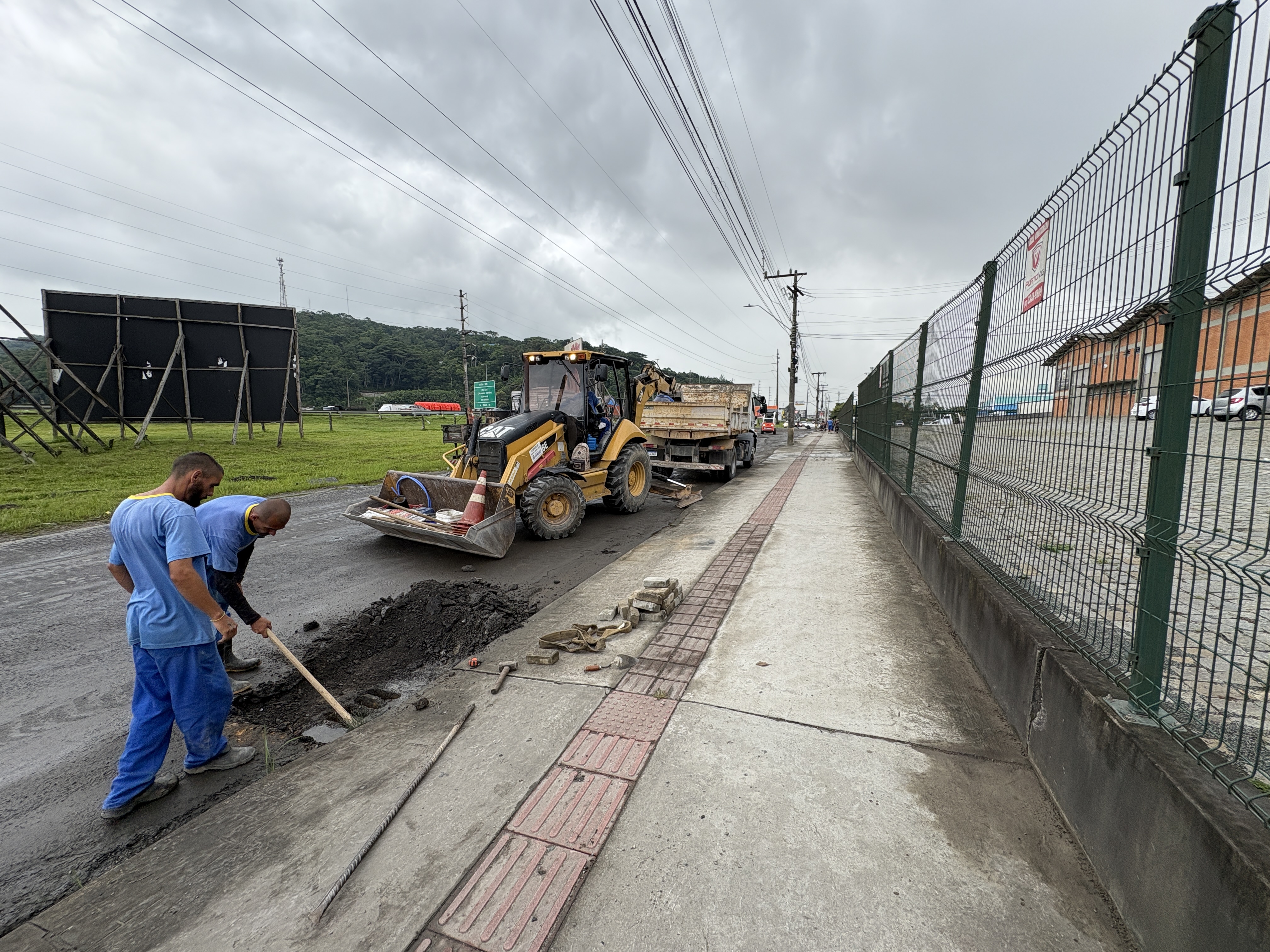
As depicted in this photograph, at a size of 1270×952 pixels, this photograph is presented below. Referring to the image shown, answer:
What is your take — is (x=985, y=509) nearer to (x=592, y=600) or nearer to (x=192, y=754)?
(x=592, y=600)

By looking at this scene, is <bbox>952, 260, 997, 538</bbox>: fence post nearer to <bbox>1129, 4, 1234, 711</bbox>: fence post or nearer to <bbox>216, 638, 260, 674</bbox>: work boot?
<bbox>1129, 4, 1234, 711</bbox>: fence post

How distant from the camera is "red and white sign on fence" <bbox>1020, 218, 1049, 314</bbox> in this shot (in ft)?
9.78

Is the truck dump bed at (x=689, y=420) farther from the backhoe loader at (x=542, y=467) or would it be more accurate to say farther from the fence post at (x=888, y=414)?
the fence post at (x=888, y=414)

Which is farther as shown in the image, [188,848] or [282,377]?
[282,377]

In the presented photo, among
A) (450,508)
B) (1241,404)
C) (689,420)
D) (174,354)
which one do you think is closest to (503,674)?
(1241,404)

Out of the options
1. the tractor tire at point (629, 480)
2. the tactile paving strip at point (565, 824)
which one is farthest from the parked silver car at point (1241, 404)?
the tractor tire at point (629, 480)

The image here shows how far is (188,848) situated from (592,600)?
3.05 meters

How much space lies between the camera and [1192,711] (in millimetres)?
1854

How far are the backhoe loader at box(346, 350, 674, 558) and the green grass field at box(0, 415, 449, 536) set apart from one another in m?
3.35

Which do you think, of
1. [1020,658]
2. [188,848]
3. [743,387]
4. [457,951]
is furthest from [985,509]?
[743,387]

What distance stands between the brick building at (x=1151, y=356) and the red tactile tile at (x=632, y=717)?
2.39 metres

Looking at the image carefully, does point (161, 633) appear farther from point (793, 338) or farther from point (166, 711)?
point (793, 338)

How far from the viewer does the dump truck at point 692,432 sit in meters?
12.9

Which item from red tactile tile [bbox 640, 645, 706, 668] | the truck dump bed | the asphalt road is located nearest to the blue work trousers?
the asphalt road
